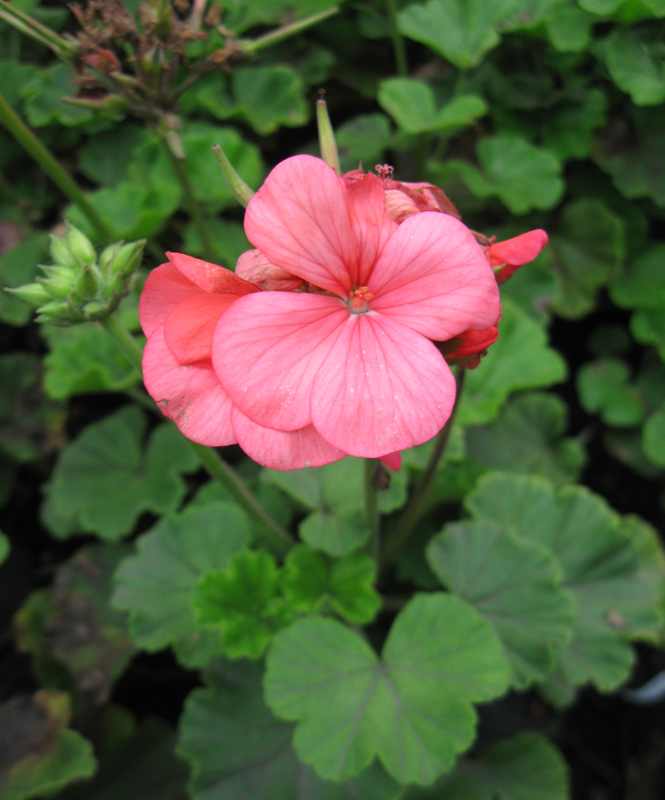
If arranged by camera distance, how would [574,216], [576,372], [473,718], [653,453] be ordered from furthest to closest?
[576,372] < [574,216] < [653,453] < [473,718]

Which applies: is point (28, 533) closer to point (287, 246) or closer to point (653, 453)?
point (287, 246)

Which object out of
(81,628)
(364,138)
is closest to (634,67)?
(364,138)

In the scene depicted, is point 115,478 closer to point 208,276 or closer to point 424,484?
point 424,484

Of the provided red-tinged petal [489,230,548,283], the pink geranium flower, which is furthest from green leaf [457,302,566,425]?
the pink geranium flower

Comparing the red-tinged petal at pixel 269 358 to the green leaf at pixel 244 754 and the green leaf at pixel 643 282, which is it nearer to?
the green leaf at pixel 244 754

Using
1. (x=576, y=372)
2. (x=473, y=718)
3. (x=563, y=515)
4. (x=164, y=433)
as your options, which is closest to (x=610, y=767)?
(x=563, y=515)

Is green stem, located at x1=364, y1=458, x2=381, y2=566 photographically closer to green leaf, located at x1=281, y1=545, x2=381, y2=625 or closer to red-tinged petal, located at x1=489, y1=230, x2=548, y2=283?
green leaf, located at x1=281, y1=545, x2=381, y2=625

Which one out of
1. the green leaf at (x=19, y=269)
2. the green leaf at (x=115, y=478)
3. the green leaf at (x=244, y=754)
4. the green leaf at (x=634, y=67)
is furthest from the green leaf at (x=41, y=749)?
the green leaf at (x=634, y=67)
